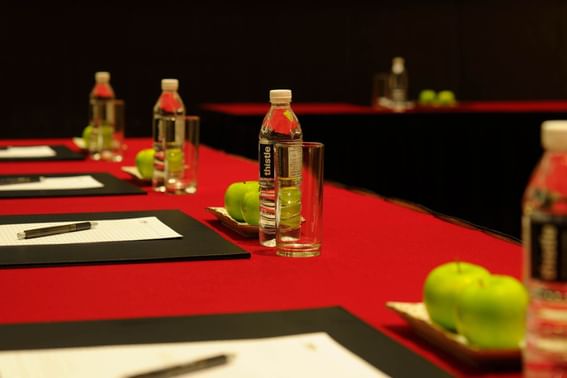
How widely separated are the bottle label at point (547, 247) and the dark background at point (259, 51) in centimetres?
561

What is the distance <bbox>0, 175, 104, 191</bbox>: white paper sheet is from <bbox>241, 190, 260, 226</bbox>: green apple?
0.78m

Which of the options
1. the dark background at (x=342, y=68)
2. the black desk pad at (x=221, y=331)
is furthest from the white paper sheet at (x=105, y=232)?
the dark background at (x=342, y=68)

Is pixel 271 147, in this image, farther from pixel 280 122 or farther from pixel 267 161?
pixel 280 122

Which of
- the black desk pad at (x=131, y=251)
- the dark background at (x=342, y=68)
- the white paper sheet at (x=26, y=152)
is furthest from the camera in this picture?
the dark background at (x=342, y=68)

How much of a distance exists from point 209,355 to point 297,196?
1.89ft

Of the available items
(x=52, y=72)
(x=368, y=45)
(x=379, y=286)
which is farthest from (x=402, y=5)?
(x=379, y=286)

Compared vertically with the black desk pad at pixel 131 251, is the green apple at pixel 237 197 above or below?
above

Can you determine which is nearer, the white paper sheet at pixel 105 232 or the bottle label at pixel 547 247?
the bottle label at pixel 547 247

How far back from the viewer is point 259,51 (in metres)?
6.56

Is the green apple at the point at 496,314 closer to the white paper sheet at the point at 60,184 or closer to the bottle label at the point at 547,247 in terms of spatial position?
the bottle label at the point at 547,247

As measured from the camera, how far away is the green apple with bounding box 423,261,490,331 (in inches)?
40.0

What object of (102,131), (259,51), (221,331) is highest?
(259,51)

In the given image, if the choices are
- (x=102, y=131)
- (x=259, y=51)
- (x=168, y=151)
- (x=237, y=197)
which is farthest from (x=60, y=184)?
(x=259, y=51)

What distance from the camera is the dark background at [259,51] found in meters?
6.14
